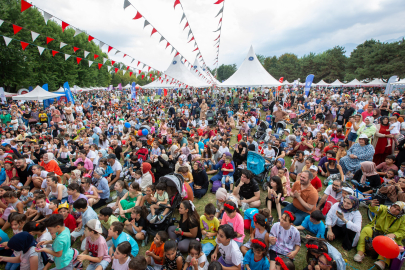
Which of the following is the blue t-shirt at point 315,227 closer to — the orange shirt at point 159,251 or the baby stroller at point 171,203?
the baby stroller at point 171,203

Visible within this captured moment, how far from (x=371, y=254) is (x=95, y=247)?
4628mm

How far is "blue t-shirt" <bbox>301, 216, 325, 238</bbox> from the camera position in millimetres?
→ 3522

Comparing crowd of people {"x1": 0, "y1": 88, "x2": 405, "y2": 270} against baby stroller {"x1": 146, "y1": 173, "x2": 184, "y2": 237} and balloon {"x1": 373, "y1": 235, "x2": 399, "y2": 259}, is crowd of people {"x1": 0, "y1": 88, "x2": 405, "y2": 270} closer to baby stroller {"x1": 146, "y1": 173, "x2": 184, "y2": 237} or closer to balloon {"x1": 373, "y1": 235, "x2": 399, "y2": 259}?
baby stroller {"x1": 146, "y1": 173, "x2": 184, "y2": 237}

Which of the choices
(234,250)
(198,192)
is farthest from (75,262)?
(198,192)

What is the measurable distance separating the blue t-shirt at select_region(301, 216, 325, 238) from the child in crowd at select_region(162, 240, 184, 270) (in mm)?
2433

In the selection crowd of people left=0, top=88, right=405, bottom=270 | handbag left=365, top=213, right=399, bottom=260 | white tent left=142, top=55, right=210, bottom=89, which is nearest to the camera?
crowd of people left=0, top=88, right=405, bottom=270

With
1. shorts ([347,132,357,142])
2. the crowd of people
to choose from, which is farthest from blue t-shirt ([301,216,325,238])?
shorts ([347,132,357,142])

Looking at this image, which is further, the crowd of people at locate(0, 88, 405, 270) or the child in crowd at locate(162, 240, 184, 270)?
the crowd of people at locate(0, 88, 405, 270)

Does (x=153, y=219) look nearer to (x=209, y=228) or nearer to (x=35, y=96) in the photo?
(x=209, y=228)

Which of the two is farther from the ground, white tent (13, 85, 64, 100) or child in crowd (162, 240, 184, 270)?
white tent (13, 85, 64, 100)

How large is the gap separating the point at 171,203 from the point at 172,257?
4.63ft

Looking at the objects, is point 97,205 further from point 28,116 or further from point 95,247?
point 28,116

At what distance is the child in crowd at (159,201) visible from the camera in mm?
3920

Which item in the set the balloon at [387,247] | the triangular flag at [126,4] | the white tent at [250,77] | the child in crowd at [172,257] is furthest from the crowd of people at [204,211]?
the white tent at [250,77]
